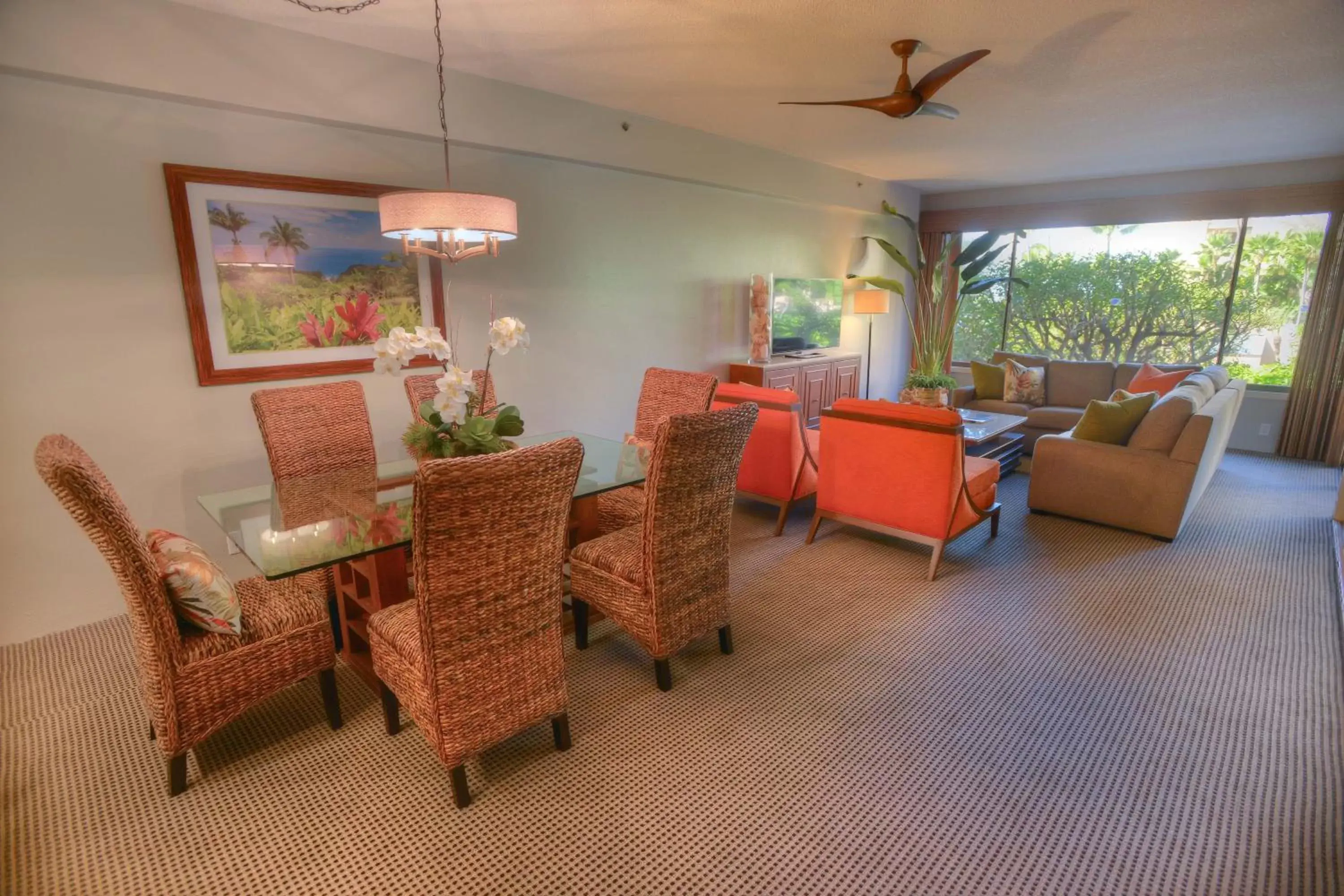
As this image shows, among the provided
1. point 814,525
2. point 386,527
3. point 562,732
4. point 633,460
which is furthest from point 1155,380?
point 386,527

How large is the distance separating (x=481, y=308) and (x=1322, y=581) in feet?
15.2

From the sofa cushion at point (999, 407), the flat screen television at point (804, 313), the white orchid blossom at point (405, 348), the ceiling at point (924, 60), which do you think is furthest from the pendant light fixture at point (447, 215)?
the sofa cushion at point (999, 407)

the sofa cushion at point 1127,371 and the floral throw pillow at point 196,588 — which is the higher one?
the sofa cushion at point 1127,371

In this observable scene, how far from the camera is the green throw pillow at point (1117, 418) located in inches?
150

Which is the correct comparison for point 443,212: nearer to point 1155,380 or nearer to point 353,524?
point 353,524

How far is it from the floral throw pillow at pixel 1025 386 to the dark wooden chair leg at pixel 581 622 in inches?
193

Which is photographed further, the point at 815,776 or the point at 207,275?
the point at 207,275

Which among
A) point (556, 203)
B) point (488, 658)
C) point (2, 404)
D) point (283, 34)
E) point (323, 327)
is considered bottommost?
point (488, 658)

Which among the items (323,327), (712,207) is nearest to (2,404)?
(323,327)

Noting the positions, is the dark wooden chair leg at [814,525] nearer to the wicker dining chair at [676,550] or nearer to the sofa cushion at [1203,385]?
the wicker dining chair at [676,550]

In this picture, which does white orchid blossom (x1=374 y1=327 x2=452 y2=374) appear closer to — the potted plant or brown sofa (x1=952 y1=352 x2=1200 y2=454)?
the potted plant

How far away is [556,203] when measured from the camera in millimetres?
3957

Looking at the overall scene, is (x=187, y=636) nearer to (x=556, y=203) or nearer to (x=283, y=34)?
(x=283, y=34)

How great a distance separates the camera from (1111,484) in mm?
3812
